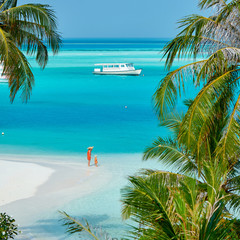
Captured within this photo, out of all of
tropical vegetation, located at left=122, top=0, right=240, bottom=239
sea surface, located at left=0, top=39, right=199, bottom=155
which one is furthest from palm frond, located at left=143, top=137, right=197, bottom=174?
sea surface, located at left=0, top=39, right=199, bottom=155

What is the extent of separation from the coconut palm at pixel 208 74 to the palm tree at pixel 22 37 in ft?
9.75

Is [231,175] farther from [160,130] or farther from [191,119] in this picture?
[160,130]

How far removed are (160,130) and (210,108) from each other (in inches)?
933

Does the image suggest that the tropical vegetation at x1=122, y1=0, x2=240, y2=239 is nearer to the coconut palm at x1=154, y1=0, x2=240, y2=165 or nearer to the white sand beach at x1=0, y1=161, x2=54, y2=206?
the coconut palm at x1=154, y1=0, x2=240, y2=165

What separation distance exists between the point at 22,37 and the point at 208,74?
4.48 meters

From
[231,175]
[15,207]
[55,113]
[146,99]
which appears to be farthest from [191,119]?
[146,99]

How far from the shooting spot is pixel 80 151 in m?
25.0

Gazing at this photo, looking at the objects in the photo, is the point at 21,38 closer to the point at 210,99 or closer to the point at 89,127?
the point at 210,99

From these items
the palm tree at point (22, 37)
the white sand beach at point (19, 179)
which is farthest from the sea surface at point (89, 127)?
the palm tree at point (22, 37)

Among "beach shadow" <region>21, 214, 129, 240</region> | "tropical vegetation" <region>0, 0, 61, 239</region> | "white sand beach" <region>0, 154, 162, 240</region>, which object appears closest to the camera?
"tropical vegetation" <region>0, 0, 61, 239</region>

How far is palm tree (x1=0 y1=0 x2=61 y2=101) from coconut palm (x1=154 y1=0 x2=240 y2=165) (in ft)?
9.75

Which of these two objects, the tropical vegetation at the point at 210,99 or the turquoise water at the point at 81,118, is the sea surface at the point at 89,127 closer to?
the turquoise water at the point at 81,118

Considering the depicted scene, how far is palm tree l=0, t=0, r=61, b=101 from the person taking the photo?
9.15 metres

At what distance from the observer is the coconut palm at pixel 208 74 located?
294 inches
